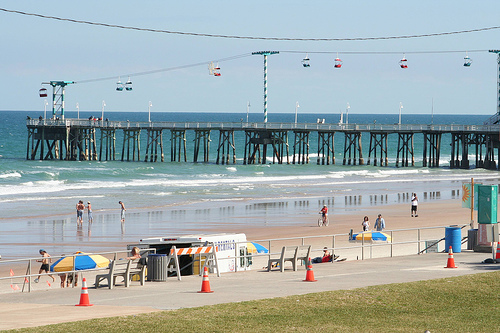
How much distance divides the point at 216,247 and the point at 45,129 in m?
64.4

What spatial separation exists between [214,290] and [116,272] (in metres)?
2.30

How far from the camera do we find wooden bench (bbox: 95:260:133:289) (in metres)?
16.4

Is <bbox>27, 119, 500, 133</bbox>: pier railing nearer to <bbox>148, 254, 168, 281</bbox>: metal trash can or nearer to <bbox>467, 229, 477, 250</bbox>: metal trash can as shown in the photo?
<bbox>467, 229, 477, 250</bbox>: metal trash can

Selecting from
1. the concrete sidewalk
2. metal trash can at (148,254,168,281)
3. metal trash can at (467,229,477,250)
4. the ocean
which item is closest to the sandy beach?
the ocean

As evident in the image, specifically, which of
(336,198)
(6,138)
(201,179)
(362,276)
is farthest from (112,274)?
(6,138)

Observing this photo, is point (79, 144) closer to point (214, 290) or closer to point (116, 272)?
point (116, 272)

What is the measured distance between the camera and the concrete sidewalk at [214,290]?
1339 cm

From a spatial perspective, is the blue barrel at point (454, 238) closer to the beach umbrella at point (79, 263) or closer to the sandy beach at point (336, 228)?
the sandy beach at point (336, 228)

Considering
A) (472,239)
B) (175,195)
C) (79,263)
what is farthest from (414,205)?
(79,263)

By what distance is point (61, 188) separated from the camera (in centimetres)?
5516

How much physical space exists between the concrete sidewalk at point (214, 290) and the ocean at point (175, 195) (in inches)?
415

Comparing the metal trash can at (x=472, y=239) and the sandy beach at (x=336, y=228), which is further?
the sandy beach at (x=336, y=228)

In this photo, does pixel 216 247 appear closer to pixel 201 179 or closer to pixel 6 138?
pixel 201 179

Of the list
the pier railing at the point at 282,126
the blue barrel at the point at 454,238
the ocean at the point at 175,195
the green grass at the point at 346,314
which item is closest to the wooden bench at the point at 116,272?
the green grass at the point at 346,314
